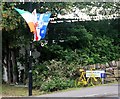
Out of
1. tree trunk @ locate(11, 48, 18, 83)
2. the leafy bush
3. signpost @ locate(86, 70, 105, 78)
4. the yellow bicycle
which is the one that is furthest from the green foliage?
tree trunk @ locate(11, 48, 18, 83)

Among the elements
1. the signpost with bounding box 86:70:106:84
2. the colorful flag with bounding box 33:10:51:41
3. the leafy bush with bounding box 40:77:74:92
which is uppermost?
the colorful flag with bounding box 33:10:51:41

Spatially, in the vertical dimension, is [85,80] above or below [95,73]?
below

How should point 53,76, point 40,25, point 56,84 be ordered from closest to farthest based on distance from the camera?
point 40,25 < point 56,84 < point 53,76

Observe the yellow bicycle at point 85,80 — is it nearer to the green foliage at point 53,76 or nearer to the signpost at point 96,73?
the signpost at point 96,73

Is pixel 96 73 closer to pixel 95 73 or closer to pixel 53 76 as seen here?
pixel 95 73

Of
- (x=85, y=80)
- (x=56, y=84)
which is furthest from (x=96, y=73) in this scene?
(x=56, y=84)

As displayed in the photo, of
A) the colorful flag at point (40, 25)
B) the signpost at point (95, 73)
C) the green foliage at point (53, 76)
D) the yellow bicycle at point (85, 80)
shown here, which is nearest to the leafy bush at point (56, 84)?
the green foliage at point (53, 76)

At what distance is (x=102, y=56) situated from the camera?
24312 mm

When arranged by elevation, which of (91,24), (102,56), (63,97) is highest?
(91,24)

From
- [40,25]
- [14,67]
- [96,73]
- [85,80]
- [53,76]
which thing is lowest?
[85,80]

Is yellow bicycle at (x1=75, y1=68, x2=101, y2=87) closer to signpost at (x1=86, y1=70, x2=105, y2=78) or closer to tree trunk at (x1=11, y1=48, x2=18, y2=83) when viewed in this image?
signpost at (x1=86, y1=70, x2=105, y2=78)

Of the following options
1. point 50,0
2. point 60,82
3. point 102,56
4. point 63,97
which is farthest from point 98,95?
point 102,56

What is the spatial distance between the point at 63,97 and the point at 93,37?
10157 mm

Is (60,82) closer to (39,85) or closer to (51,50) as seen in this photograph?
(39,85)
